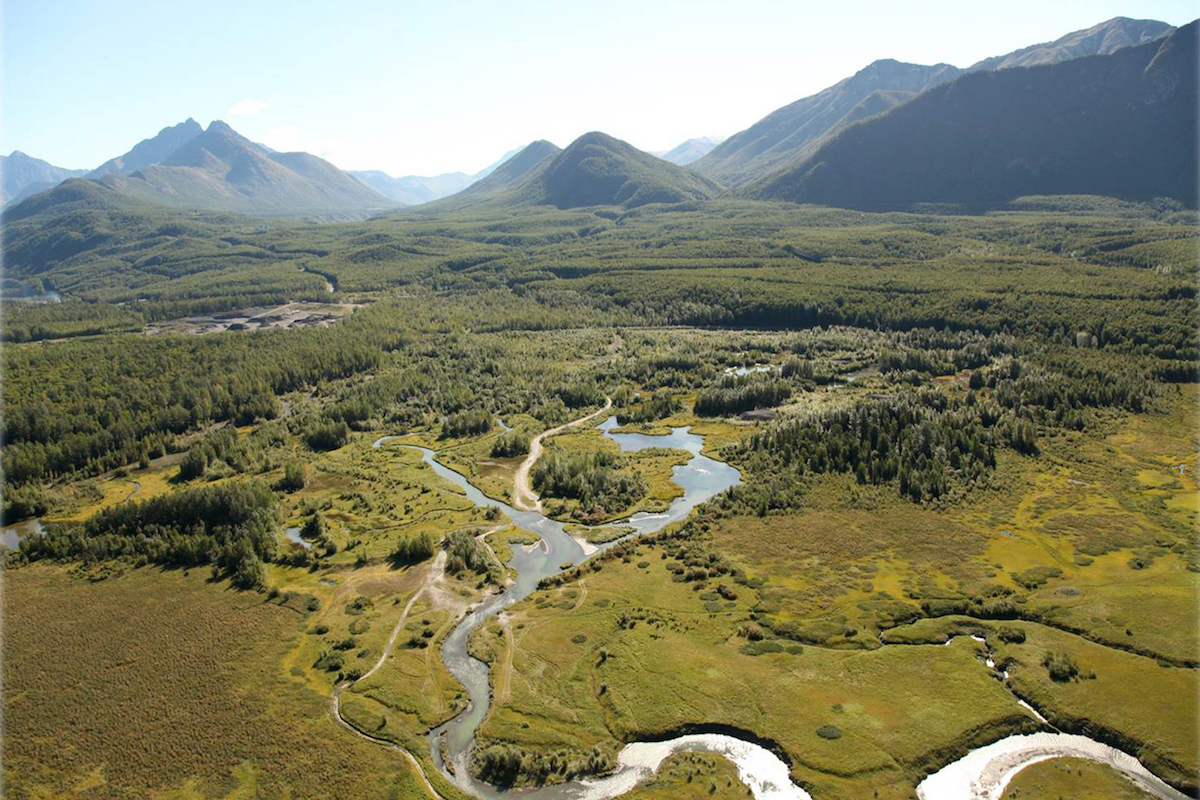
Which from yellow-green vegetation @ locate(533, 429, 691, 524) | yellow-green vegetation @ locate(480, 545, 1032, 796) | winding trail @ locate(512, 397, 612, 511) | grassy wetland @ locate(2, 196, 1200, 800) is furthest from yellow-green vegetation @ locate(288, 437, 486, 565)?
yellow-green vegetation @ locate(480, 545, 1032, 796)

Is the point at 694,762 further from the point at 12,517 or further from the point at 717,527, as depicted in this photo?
the point at 12,517

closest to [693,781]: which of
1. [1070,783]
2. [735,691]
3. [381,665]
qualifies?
[735,691]

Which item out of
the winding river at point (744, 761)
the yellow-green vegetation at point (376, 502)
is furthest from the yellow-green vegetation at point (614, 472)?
the winding river at point (744, 761)

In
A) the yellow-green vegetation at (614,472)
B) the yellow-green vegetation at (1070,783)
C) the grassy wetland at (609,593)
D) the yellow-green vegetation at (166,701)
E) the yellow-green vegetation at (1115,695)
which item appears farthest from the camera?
the yellow-green vegetation at (614,472)

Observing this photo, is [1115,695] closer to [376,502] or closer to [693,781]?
[693,781]

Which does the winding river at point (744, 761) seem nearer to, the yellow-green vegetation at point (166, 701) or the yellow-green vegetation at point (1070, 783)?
the yellow-green vegetation at point (1070, 783)

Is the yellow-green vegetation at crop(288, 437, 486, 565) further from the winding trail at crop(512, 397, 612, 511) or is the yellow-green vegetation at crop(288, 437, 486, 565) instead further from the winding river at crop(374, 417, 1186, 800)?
the winding river at crop(374, 417, 1186, 800)
